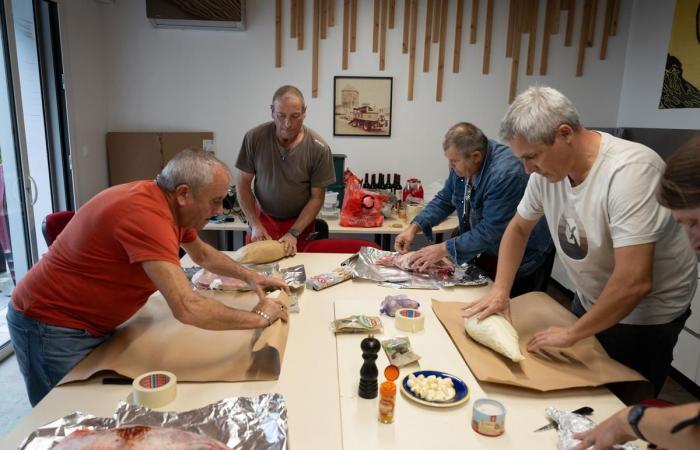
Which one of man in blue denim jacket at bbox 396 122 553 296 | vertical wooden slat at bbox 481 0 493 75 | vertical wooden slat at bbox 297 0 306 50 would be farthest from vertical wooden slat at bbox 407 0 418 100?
man in blue denim jacket at bbox 396 122 553 296

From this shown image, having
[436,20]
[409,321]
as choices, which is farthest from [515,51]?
[409,321]

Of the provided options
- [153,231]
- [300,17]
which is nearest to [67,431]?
[153,231]

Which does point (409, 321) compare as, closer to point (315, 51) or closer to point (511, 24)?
point (315, 51)

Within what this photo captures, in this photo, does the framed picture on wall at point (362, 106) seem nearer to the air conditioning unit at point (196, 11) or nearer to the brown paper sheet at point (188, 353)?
the air conditioning unit at point (196, 11)

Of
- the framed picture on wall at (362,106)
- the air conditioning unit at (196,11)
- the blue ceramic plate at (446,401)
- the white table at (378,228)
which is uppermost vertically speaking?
the air conditioning unit at (196,11)

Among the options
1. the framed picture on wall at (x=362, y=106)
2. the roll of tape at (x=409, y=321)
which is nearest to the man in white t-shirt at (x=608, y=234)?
the roll of tape at (x=409, y=321)

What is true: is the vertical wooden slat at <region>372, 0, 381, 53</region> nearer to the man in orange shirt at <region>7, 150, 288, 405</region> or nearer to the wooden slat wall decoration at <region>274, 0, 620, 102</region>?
the wooden slat wall decoration at <region>274, 0, 620, 102</region>

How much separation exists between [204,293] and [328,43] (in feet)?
10.2

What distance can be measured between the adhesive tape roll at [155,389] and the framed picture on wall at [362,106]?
3.53m

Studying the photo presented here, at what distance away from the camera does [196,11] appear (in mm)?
3992

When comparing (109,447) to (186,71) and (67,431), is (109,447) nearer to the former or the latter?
(67,431)

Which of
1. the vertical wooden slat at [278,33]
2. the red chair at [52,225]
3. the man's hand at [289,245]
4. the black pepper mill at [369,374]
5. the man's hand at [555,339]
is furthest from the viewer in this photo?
the vertical wooden slat at [278,33]

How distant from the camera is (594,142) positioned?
146 centimetres

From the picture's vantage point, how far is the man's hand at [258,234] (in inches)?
108
